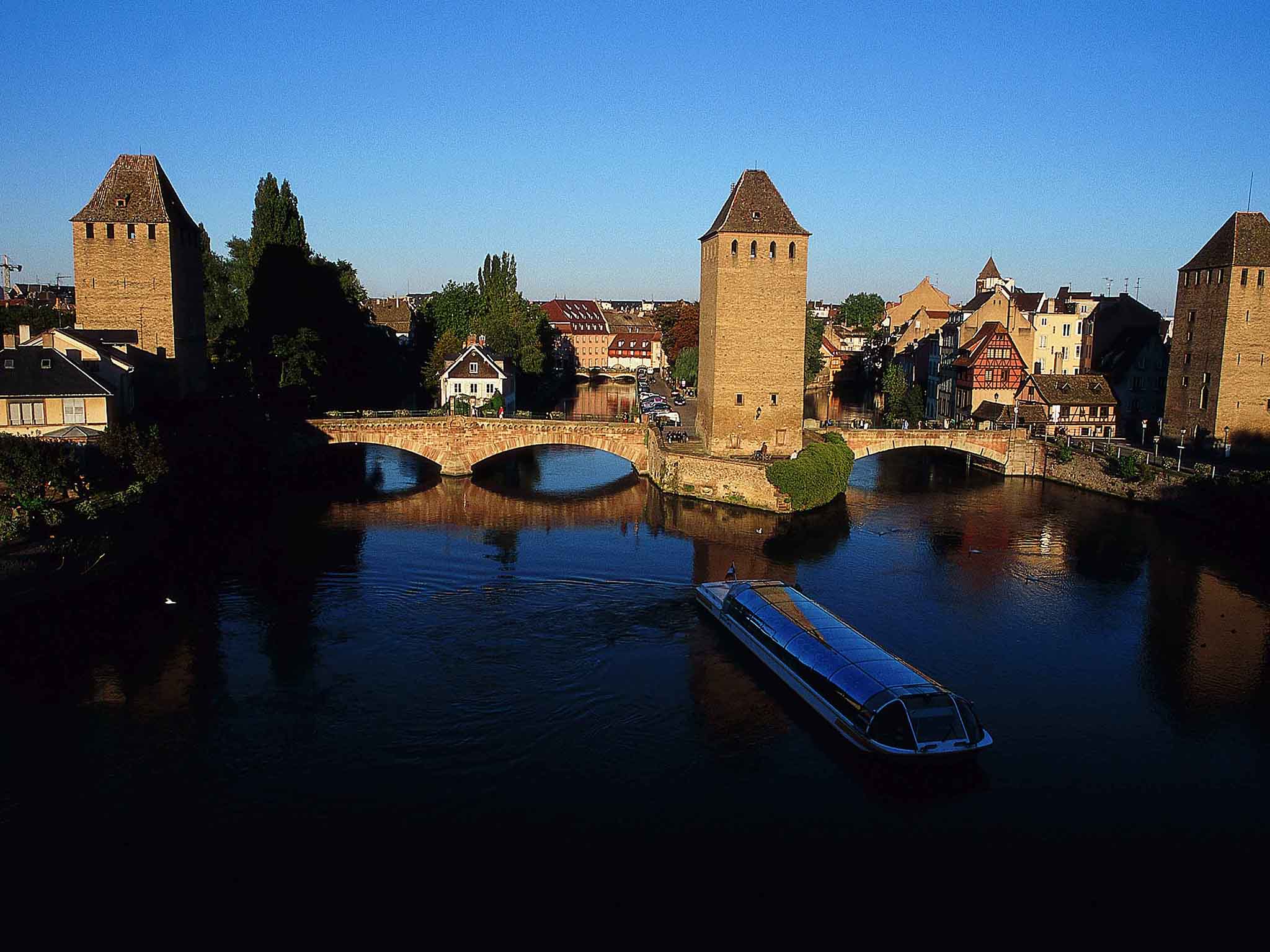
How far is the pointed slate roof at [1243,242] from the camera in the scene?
41406 millimetres

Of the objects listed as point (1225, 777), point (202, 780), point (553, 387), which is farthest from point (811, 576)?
point (553, 387)

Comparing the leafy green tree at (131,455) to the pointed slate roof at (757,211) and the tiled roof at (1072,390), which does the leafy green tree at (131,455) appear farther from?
the tiled roof at (1072,390)

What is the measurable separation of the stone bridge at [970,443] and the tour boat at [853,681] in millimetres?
21419

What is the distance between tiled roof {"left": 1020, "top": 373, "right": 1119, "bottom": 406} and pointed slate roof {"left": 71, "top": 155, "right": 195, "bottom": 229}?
134 ft

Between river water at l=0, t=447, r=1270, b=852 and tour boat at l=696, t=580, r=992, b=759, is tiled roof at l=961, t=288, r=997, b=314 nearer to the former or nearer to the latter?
river water at l=0, t=447, r=1270, b=852

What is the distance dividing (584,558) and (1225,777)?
17378 millimetres

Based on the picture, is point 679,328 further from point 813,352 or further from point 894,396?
point 894,396

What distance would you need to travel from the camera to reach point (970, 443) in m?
45.4

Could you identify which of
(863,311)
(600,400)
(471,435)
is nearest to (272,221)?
(471,435)

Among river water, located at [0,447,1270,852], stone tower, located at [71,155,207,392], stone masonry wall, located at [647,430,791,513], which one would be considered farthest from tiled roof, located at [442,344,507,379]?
river water, located at [0,447,1270,852]

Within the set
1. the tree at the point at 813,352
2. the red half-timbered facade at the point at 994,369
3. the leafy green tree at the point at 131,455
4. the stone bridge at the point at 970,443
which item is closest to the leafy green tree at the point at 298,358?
the leafy green tree at the point at 131,455

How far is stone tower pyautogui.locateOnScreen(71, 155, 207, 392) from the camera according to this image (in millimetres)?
39469

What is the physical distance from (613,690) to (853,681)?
4.72 meters

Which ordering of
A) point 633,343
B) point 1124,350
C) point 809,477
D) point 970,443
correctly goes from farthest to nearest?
point 633,343 → point 1124,350 → point 970,443 → point 809,477
